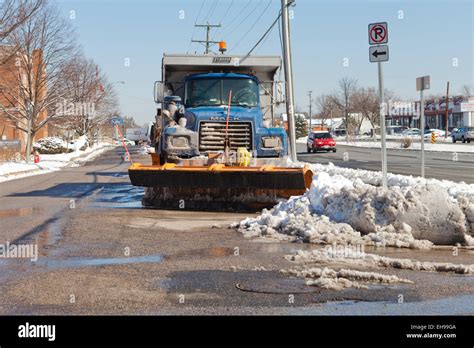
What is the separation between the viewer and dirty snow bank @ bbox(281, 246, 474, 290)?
273 inches

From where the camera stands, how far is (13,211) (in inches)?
547

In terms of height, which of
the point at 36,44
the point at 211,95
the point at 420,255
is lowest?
the point at 420,255

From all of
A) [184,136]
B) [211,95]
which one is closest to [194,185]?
[184,136]

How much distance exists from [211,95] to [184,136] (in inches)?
60.0

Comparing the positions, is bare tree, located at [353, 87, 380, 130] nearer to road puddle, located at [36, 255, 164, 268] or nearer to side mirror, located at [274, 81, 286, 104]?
side mirror, located at [274, 81, 286, 104]

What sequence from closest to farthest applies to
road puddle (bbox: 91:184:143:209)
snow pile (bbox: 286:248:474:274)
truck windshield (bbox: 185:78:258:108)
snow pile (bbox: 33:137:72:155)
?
snow pile (bbox: 286:248:474:274)
road puddle (bbox: 91:184:143:209)
truck windshield (bbox: 185:78:258:108)
snow pile (bbox: 33:137:72:155)

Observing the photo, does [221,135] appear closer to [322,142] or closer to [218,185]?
[218,185]

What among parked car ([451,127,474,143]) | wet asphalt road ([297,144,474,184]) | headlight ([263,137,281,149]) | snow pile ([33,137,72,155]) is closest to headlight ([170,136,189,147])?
headlight ([263,137,281,149])

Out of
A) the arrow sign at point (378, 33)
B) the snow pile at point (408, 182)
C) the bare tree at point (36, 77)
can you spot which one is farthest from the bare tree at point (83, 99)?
the arrow sign at point (378, 33)

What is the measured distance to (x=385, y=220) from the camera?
389 inches

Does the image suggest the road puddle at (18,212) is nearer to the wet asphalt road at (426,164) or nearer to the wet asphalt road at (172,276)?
the wet asphalt road at (172,276)

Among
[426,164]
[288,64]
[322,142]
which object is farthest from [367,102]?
[288,64]

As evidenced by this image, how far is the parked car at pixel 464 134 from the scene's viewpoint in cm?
6572
